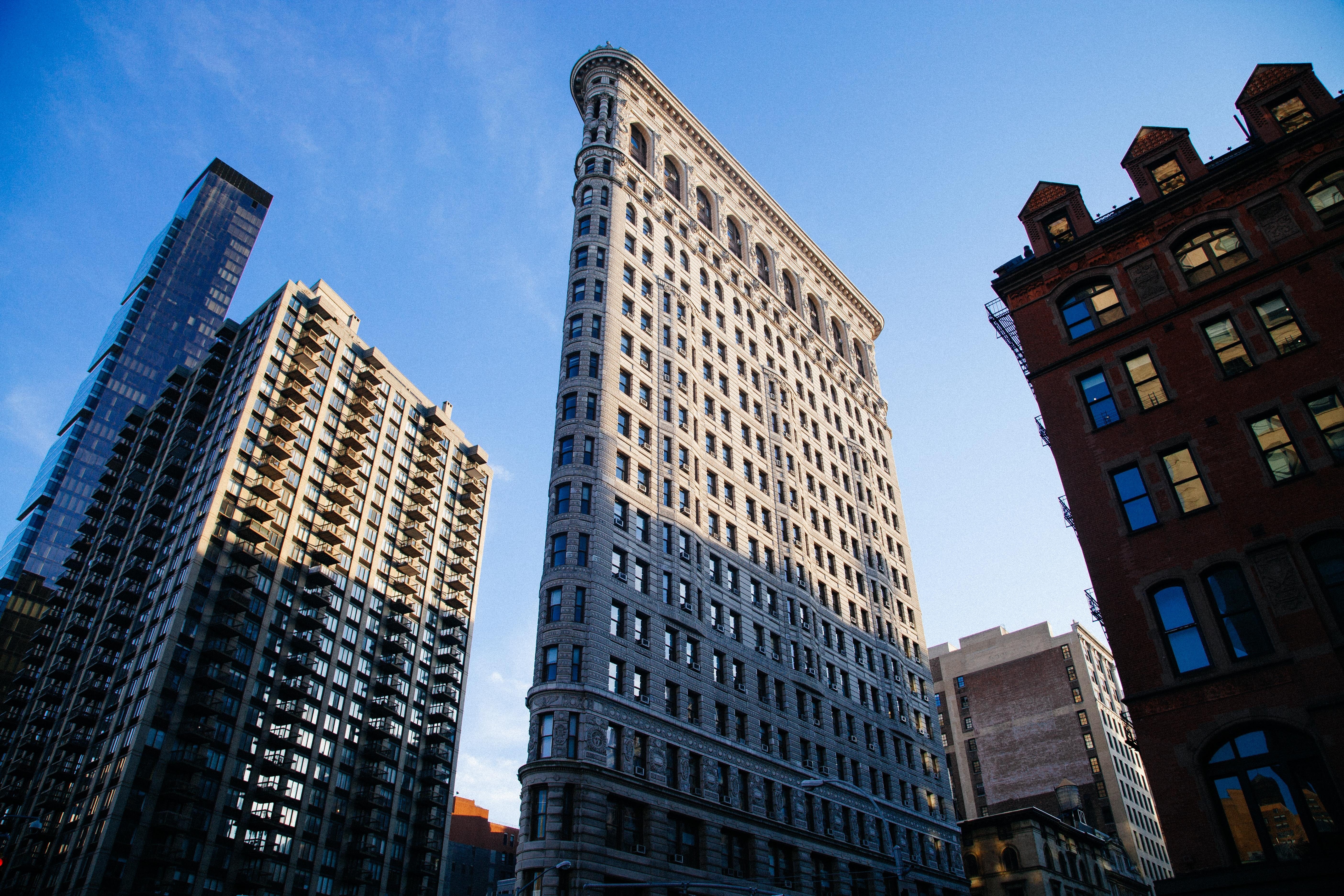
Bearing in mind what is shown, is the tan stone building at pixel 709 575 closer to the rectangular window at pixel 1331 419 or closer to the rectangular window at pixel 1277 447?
the rectangular window at pixel 1277 447

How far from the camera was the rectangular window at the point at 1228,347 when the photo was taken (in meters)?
30.0

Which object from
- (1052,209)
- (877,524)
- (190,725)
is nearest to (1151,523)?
(1052,209)

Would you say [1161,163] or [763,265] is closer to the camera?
[1161,163]

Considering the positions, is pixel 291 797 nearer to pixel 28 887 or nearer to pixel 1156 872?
pixel 28 887

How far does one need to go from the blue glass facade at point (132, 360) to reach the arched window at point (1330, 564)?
149647 mm

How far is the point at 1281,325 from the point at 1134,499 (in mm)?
7732

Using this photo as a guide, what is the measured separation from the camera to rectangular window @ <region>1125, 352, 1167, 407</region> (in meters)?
31.4

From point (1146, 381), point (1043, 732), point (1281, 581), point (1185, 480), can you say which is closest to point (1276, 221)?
point (1146, 381)

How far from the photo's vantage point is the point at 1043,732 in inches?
4737

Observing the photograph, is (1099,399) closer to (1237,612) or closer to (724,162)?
(1237,612)

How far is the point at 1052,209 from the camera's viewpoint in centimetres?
3831

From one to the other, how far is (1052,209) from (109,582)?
341 feet

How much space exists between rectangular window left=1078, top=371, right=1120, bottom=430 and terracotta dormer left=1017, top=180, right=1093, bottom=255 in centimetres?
654

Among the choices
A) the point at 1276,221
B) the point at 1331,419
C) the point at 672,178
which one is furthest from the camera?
the point at 672,178
